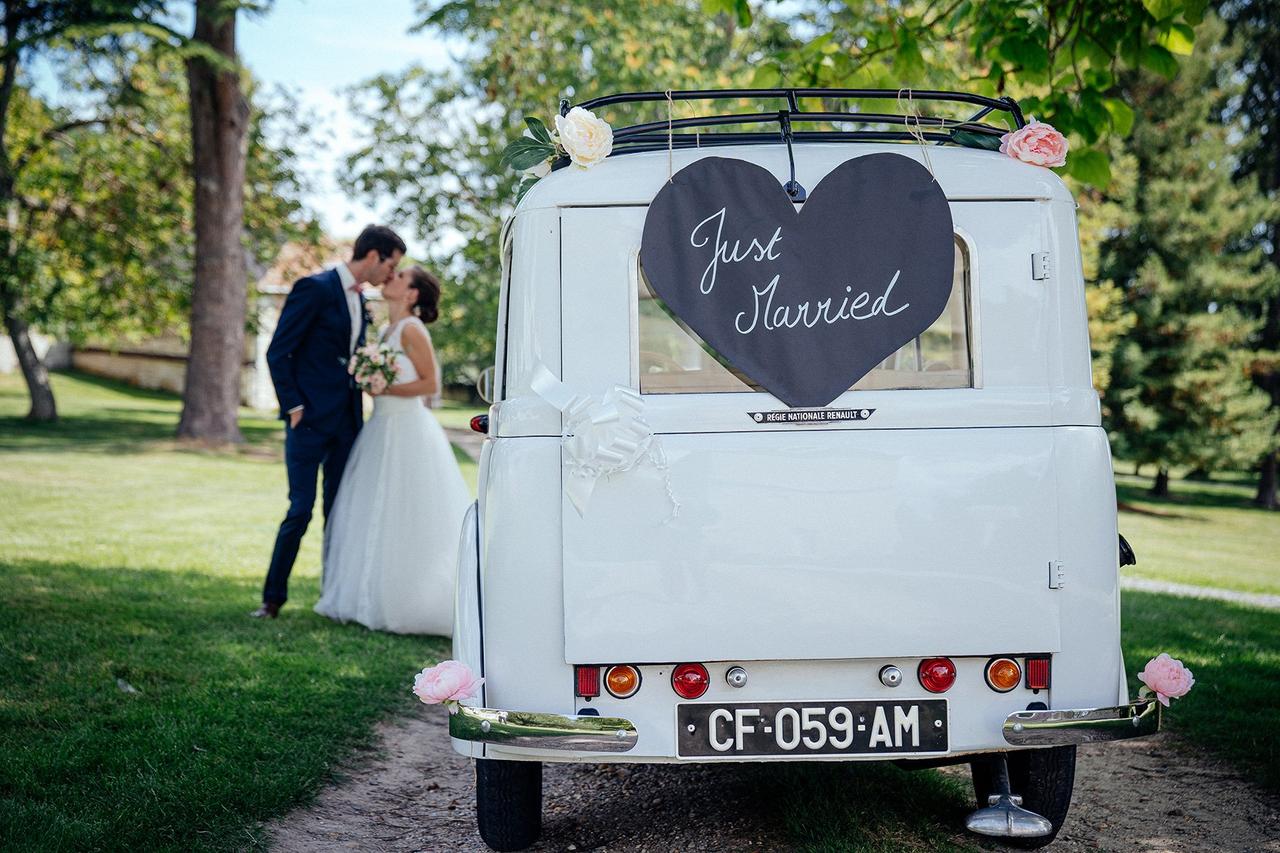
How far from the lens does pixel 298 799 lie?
4.23 metres

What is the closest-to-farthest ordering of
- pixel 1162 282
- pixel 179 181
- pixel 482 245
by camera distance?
pixel 482 245 < pixel 179 181 < pixel 1162 282

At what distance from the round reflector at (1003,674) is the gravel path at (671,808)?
0.92 meters

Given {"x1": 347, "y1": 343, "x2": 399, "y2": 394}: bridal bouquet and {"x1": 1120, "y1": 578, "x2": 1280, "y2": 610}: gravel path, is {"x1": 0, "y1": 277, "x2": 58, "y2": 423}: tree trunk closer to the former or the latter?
{"x1": 347, "y1": 343, "x2": 399, "y2": 394}: bridal bouquet

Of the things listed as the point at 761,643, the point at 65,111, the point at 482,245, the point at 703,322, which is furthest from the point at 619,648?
the point at 65,111

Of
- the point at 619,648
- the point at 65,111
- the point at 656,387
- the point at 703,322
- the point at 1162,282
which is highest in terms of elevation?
the point at 65,111

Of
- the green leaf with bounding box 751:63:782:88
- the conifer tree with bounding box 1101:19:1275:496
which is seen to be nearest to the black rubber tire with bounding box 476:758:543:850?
the green leaf with bounding box 751:63:782:88

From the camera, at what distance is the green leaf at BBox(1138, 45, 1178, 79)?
5909 millimetres

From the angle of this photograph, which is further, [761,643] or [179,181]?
[179,181]

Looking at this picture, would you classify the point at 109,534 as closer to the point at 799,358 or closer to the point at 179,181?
the point at 799,358

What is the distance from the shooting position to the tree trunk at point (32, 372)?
80.1 ft

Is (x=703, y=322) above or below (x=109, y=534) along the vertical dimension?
above

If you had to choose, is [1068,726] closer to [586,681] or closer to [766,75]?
[586,681]

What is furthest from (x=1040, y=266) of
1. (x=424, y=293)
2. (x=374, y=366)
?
(x=424, y=293)

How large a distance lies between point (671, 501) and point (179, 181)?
25.2 meters
